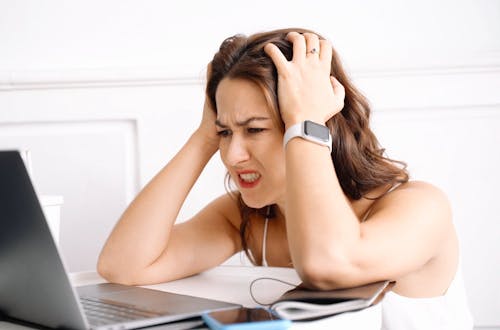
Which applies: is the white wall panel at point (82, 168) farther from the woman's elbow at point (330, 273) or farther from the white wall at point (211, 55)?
the woman's elbow at point (330, 273)

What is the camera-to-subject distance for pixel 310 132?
1037mm

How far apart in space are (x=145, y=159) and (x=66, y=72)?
342mm

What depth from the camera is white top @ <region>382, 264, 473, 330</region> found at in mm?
1110

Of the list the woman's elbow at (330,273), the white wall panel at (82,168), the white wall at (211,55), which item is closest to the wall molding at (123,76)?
the white wall at (211,55)

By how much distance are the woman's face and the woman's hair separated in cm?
2

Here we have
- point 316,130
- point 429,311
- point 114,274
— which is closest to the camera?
point 316,130

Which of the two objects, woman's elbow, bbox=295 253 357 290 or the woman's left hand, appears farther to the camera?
the woman's left hand

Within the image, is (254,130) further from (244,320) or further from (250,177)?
(244,320)

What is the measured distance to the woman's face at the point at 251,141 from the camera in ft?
4.03

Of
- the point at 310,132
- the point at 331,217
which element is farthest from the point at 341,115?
the point at 331,217

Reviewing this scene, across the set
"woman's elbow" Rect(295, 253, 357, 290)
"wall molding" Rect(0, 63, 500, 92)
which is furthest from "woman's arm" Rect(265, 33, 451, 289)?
"wall molding" Rect(0, 63, 500, 92)

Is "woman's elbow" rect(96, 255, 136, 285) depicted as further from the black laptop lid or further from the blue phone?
the blue phone

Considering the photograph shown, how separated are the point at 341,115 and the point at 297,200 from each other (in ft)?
1.38

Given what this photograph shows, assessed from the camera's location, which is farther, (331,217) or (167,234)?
(167,234)
